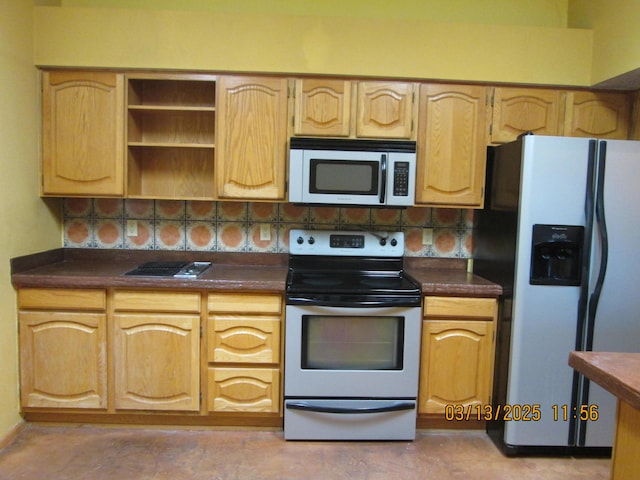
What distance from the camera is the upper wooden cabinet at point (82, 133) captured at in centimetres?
221

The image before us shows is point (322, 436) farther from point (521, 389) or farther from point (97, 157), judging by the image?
point (97, 157)

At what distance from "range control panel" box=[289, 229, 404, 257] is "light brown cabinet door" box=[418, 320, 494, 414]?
1.91 ft

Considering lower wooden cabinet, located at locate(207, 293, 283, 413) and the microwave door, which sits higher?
the microwave door

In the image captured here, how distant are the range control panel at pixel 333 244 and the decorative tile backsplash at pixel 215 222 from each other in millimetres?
99

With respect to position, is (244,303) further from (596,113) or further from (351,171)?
(596,113)

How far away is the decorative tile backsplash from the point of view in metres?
2.55

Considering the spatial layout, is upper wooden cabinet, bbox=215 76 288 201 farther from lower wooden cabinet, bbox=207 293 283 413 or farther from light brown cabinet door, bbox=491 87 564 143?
light brown cabinet door, bbox=491 87 564 143

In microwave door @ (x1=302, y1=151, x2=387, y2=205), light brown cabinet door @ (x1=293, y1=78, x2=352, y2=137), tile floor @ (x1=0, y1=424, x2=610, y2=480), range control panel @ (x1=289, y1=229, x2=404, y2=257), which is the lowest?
tile floor @ (x1=0, y1=424, x2=610, y2=480)

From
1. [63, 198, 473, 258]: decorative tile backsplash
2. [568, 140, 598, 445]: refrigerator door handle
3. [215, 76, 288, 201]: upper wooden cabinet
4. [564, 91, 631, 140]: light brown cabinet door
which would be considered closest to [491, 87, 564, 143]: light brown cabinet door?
[564, 91, 631, 140]: light brown cabinet door

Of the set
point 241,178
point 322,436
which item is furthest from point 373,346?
point 241,178

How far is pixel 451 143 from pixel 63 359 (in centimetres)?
240

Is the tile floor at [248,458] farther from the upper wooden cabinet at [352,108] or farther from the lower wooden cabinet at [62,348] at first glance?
the upper wooden cabinet at [352,108]

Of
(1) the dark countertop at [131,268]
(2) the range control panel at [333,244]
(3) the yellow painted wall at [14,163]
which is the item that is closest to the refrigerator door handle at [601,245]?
(2) the range control panel at [333,244]

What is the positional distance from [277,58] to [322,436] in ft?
6.68
